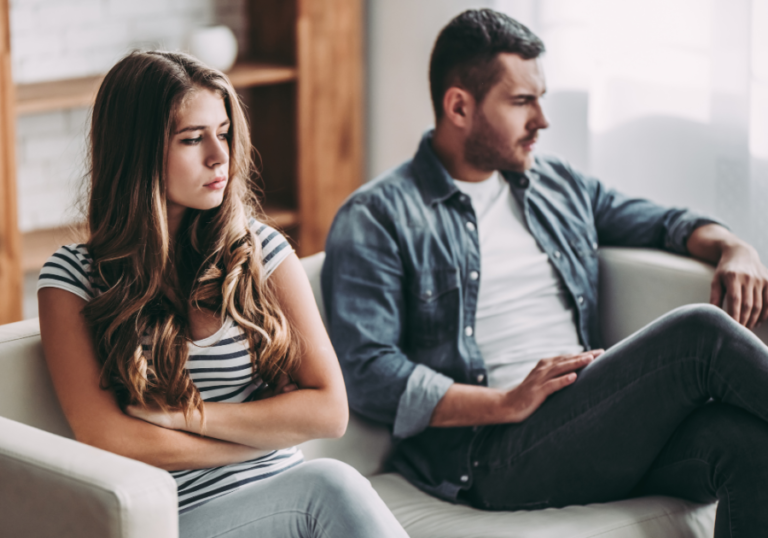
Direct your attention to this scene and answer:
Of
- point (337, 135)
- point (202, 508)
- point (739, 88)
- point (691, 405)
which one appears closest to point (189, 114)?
point (202, 508)

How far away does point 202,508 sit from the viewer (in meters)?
1.33

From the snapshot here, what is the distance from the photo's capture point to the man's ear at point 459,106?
6.24 feet

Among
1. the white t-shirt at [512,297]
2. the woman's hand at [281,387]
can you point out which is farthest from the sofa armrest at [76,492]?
the white t-shirt at [512,297]

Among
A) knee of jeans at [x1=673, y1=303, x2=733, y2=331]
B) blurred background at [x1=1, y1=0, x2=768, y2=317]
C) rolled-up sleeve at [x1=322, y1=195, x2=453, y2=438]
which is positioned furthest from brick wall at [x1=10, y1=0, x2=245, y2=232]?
knee of jeans at [x1=673, y1=303, x2=733, y2=331]

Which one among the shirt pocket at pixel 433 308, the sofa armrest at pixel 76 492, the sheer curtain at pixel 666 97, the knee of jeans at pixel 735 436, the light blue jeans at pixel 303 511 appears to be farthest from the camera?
the sheer curtain at pixel 666 97

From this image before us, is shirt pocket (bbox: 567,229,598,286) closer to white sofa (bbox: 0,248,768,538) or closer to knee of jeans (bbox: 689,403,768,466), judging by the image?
white sofa (bbox: 0,248,768,538)

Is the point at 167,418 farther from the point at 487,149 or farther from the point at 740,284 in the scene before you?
the point at 740,284

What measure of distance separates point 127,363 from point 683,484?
93 centimetres

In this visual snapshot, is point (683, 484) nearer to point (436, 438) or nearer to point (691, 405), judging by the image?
point (691, 405)

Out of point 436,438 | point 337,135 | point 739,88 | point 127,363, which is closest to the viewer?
point 127,363

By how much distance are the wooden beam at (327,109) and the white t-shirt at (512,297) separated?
1.38 metres

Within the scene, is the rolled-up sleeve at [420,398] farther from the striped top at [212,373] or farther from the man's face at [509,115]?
the man's face at [509,115]

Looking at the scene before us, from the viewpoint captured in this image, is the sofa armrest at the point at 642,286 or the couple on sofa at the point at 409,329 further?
the sofa armrest at the point at 642,286

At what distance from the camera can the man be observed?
154 centimetres
